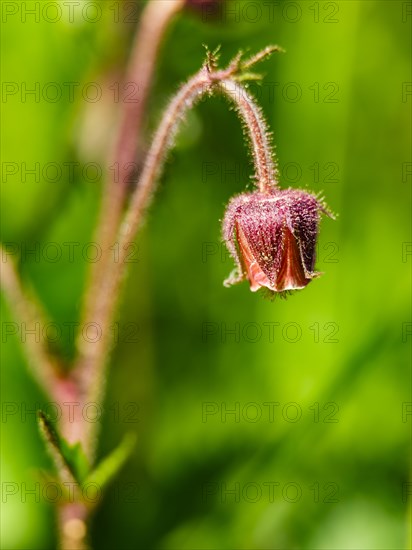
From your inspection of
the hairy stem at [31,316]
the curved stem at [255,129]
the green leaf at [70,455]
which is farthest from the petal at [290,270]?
the hairy stem at [31,316]

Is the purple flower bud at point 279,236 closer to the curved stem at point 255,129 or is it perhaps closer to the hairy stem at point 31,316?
the curved stem at point 255,129

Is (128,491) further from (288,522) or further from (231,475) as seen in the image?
(288,522)

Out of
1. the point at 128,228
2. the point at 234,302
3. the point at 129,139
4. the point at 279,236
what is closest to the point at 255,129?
the point at 279,236

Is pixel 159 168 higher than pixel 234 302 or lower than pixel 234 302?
higher

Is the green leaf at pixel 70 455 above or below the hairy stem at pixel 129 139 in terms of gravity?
below

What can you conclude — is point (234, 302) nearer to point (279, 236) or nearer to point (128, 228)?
point (128, 228)

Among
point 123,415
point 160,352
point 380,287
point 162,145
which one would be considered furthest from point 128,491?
point 162,145
